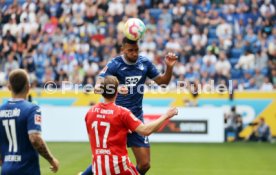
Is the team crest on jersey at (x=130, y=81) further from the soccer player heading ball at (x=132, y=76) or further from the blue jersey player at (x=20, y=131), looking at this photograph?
the blue jersey player at (x=20, y=131)

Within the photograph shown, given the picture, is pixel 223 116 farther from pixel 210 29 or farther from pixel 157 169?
pixel 157 169

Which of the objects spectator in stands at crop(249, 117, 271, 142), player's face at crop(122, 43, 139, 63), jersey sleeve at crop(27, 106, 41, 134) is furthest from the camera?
spectator in stands at crop(249, 117, 271, 142)

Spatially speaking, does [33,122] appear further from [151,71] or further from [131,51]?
[151,71]

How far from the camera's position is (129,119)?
8.05 m

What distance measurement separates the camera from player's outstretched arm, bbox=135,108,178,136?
7559 millimetres

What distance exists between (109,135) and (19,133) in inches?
48.4

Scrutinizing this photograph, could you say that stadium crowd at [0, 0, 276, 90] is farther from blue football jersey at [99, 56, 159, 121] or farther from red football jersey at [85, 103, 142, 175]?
red football jersey at [85, 103, 142, 175]

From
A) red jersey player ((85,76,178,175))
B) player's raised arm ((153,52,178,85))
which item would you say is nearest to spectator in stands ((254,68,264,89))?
player's raised arm ((153,52,178,85))

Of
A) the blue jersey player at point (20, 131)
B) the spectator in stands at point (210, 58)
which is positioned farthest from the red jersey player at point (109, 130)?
the spectator in stands at point (210, 58)

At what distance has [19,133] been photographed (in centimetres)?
734

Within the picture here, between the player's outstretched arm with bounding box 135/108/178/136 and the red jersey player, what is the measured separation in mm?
99

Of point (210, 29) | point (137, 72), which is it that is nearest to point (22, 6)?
point (210, 29)

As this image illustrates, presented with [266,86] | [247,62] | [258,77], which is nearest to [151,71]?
[266,86]

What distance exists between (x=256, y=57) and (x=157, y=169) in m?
12.8
